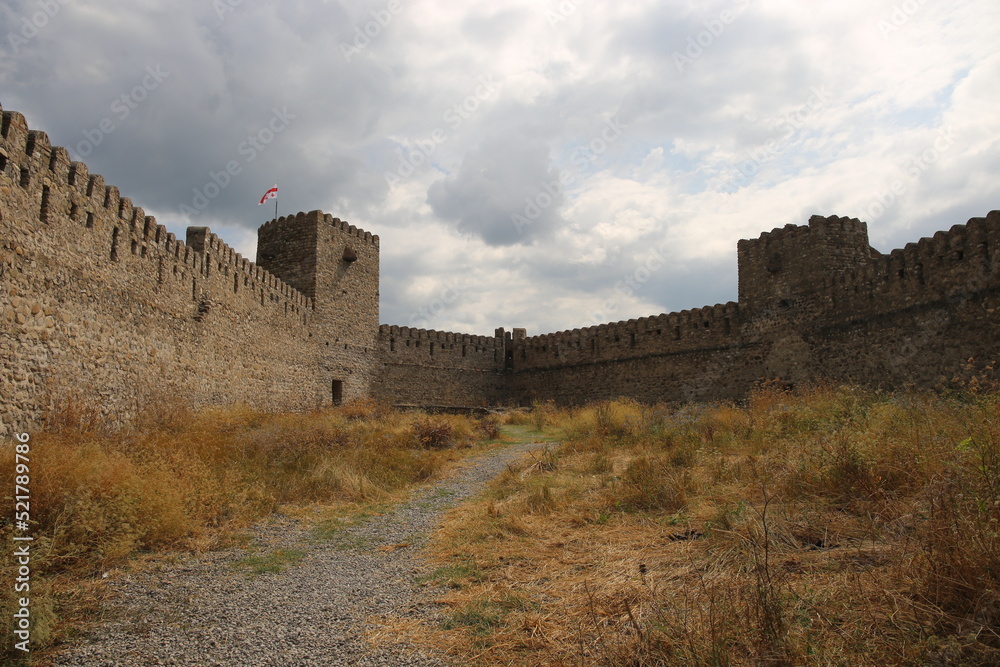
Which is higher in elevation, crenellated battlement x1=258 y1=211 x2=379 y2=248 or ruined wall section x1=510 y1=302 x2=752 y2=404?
crenellated battlement x1=258 y1=211 x2=379 y2=248

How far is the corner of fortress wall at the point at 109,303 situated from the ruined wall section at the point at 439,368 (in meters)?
6.59

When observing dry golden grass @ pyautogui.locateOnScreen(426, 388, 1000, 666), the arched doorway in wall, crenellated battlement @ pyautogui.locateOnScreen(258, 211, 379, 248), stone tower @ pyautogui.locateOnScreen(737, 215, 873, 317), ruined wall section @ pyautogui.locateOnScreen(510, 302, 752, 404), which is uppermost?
crenellated battlement @ pyautogui.locateOnScreen(258, 211, 379, 248)

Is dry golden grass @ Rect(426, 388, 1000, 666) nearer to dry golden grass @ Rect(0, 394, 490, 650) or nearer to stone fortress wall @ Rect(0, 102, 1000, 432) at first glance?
dry golden grass @ Rect(0, 394, 490, 650)

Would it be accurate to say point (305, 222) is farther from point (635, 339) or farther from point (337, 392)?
point (635, 339)

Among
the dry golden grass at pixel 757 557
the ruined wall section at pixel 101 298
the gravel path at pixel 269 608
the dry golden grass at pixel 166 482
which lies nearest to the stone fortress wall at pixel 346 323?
the ruined wall section at pixel 101 298

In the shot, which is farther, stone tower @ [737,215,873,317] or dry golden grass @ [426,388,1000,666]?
stone tower @ [737,215,873,317]

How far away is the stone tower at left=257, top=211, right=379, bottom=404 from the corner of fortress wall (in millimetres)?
3323

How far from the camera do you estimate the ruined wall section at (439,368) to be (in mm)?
22641

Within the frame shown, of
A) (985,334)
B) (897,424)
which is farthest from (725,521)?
(985,334)

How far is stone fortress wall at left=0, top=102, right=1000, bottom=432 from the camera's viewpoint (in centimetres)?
784

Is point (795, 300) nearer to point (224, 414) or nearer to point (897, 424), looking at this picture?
point (897, 424)

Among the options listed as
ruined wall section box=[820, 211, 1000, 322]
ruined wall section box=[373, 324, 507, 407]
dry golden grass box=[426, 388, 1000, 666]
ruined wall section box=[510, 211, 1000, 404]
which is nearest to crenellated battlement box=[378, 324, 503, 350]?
ruined wall section box=[373, 324, 507, 407]

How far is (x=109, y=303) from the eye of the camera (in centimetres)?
919

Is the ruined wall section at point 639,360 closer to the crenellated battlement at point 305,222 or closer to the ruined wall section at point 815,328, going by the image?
the ruined wall section at point 815,328
